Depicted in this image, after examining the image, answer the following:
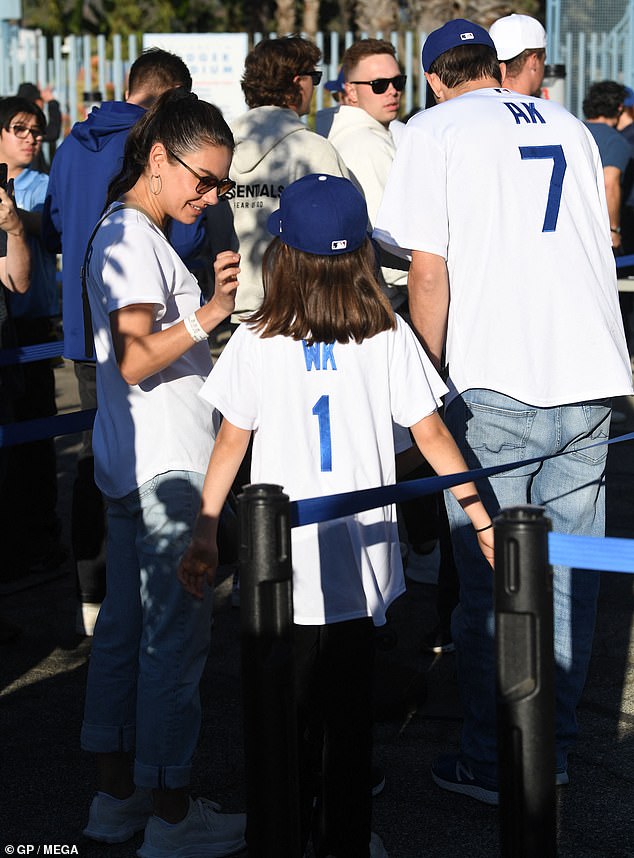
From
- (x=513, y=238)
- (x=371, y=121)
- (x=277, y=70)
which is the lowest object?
(x=513, y=238)

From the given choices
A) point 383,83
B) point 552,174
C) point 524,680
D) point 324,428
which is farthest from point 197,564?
point 383,83

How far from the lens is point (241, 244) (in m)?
5.08

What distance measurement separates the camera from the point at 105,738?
334 centimetres

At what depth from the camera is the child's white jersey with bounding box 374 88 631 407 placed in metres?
3.35

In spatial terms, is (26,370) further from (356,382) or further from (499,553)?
(499,553)

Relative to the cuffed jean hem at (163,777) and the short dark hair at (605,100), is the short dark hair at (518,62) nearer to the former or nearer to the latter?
the cuffed jean hem at (163,777)

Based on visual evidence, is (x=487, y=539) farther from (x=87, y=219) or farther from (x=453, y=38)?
(x=87, y=219)

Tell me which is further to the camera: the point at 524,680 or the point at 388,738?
the point at 388,738

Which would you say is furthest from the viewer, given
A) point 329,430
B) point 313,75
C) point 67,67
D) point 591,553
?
point 67,67

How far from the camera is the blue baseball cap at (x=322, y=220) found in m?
2.88

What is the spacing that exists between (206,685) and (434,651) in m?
0.85

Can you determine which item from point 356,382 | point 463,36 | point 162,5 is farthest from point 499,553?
point 162,5

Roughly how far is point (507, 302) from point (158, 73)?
2210 mm

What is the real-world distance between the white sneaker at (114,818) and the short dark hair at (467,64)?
2.20m
